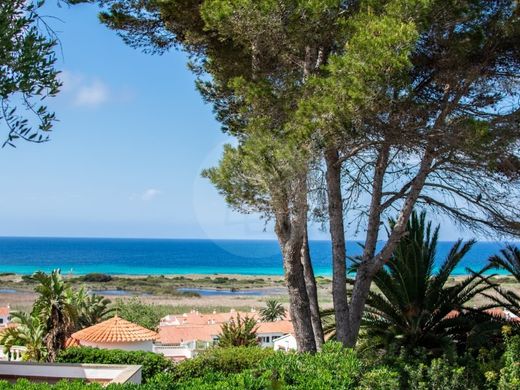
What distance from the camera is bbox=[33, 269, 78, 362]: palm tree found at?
471 inches

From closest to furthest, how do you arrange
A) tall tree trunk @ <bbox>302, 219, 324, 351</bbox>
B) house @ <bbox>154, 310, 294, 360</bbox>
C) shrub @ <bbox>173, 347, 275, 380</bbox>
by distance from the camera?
tall tree trunk @ <bbox>302, 219, 324, 351</bbox> < shrub @ <bbox>173, 347, 275, 380</bbox> < house @ <bbox>154, 310, 294, 360</bbox>

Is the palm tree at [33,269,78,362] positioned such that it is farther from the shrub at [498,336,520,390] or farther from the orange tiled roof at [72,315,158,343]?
the shrub at [498,336,520,390]

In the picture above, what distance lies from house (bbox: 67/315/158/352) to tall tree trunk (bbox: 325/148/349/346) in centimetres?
711

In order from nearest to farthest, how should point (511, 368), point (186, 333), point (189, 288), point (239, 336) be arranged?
point (511, 368), point (239, 336), point (186, 333), point (189, 288)

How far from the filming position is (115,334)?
1388 centimetres

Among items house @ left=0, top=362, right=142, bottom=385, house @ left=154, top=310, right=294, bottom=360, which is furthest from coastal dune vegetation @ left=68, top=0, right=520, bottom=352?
house @ left=154, top=310, right=294, bottom=360

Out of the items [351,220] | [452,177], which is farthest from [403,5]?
[351,220]

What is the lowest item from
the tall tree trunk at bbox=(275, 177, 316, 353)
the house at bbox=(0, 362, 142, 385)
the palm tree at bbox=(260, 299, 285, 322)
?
the palm tree at bbox=(260, 299, 285, 322)

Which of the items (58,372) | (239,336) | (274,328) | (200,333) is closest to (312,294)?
(58,372)

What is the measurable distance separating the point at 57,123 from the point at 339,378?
3697 mm

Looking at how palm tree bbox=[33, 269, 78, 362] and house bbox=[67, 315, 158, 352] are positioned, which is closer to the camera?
palm tree bbox=[33, 269, 78, 362]

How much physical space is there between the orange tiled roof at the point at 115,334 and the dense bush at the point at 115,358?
4.31 feet

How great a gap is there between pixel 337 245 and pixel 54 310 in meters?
6.66

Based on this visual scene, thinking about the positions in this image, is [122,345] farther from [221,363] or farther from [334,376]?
[334,376]
